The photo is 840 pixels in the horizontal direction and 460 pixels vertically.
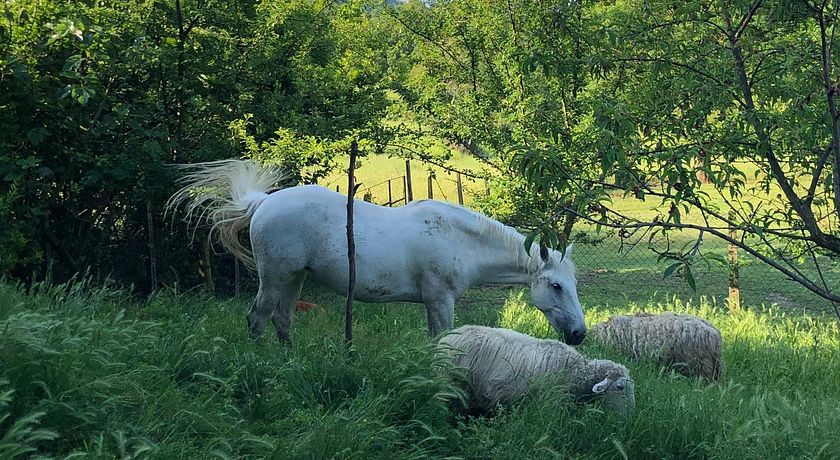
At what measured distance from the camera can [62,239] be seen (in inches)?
370

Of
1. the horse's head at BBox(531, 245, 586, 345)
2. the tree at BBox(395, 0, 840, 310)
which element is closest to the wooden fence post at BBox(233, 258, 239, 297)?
the horse's head at BBox(531, 245, 586, 345)

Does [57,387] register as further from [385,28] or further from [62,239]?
[385,28]

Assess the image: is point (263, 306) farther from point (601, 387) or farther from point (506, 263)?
point (601, 387)

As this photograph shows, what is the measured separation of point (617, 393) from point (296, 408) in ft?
6.99

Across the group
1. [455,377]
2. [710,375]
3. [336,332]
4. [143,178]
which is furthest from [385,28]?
[455,377]

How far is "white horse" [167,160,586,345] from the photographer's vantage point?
706 centimetres

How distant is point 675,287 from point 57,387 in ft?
41.2

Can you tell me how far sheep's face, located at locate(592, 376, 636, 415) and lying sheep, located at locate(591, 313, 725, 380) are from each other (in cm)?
199

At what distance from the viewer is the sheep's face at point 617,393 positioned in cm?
533

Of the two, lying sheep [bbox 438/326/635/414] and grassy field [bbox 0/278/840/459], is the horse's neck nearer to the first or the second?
grassy field [bbox 0/278/840/459]

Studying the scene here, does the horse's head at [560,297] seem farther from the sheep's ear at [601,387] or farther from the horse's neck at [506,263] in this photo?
the sheep's ear at [601,387]

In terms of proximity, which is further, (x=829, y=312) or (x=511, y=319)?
(x=829, y=312)

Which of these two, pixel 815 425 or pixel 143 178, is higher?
pixel 143 178

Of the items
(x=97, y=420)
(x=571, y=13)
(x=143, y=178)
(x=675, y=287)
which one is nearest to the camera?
(x=97, y=420)
